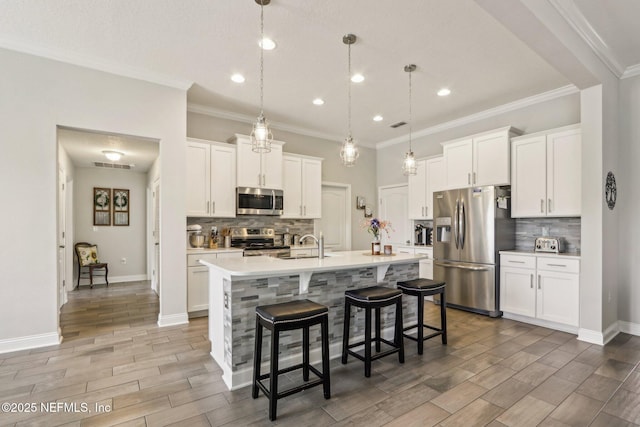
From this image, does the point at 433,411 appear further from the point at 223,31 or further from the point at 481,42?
the point at 223,31

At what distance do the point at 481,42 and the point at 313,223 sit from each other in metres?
3.88

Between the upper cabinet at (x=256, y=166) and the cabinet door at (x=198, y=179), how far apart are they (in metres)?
0.46

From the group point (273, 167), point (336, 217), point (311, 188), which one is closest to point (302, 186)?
point (311, 188)

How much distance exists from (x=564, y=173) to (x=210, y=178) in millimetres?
4683

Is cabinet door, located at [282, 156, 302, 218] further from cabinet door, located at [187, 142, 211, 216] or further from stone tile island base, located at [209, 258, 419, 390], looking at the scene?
stone tile island base, located at [209, 258, 419, 390]

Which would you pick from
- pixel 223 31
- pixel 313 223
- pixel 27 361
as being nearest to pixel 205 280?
pixel 27 361

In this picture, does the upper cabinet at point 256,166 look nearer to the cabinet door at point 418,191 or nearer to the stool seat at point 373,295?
the cabinet door at point 418,191

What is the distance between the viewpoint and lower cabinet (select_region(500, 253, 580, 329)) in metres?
3.72

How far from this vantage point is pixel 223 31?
2.99m

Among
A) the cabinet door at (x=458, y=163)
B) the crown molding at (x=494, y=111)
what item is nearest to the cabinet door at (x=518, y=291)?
the cabinet door at (x=458, y=163)

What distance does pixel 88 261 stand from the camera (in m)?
6.54

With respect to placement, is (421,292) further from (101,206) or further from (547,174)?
(101,206)

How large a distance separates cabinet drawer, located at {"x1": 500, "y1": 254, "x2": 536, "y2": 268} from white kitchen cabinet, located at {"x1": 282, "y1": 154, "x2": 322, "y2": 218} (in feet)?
9.80

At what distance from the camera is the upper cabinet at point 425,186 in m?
5.41
